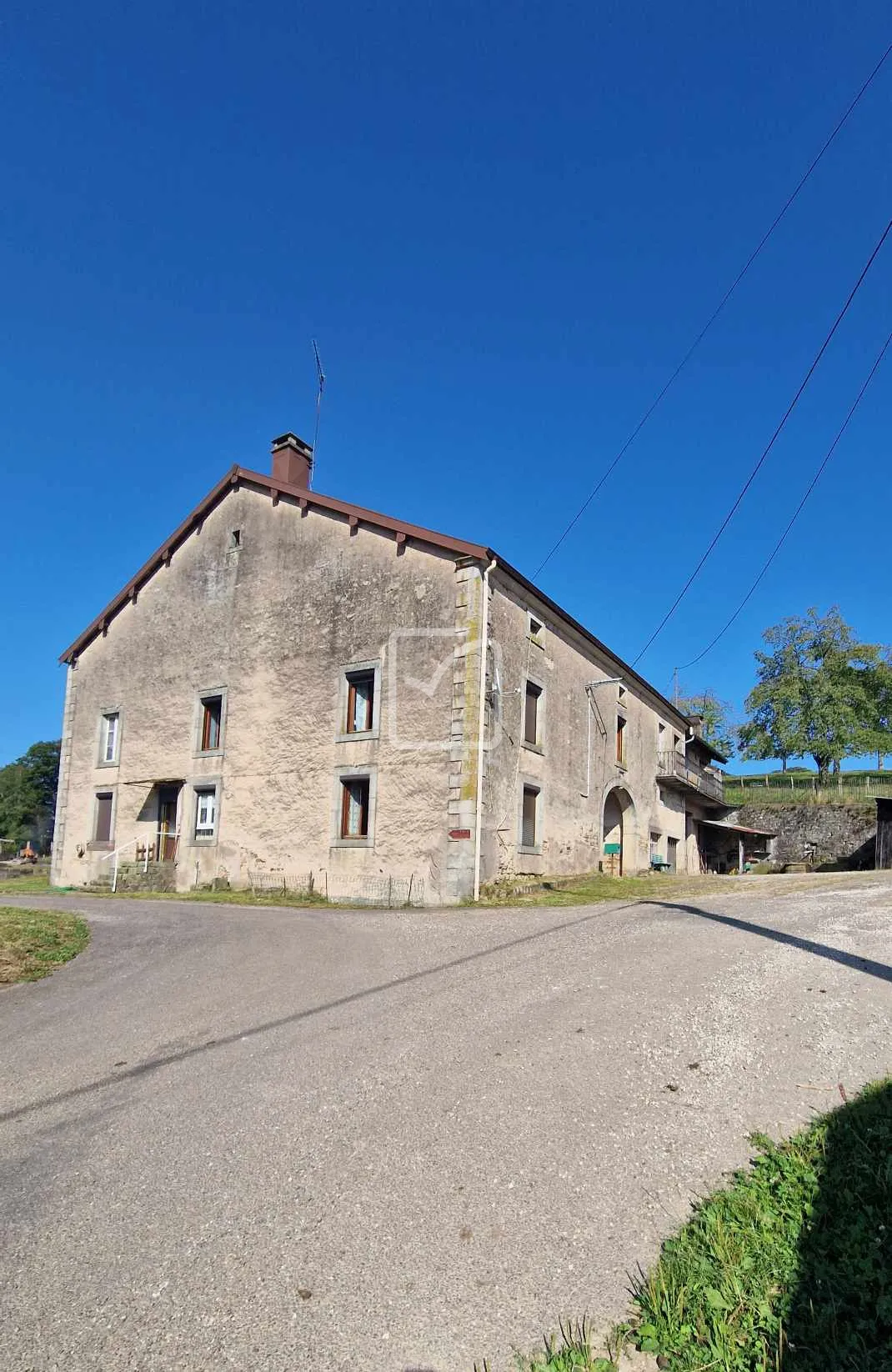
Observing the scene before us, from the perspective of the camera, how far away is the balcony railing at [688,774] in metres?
29.0

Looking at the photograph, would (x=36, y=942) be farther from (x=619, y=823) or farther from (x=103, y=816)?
(x=619, y=823)

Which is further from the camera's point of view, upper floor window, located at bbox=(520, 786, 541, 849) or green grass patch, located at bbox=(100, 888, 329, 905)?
upper floor window, located at bbox=(520, 786, 541, 849)

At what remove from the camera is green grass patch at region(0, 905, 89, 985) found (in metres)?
8.41

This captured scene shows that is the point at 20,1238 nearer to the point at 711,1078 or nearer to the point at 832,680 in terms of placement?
the point at 711,1078

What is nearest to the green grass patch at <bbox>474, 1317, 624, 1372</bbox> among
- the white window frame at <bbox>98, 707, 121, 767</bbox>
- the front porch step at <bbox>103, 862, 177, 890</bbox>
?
the front porch step at <bbox>103, 862, 177, 890</bbox>

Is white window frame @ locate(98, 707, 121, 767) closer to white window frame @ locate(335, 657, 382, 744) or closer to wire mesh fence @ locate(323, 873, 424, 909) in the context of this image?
white window frame @ locate(335, 657, 382, 744)

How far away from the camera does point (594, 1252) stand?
3.04 m

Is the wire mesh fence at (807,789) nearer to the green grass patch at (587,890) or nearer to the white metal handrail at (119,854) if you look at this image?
the green grass patch at (587,890)

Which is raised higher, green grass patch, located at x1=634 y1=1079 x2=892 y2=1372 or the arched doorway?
the arched doorway

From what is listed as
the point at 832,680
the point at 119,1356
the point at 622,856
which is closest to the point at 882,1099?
the point at 119,1356

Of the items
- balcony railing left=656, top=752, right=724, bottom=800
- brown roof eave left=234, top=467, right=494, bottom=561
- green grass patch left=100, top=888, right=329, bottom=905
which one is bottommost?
green grass patch left=100, top=888, right=329, bottom=905

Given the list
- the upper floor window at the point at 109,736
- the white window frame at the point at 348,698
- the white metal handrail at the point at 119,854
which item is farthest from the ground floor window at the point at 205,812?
the white window frame at the point at 348,698

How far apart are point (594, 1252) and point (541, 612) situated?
1669 centimetres

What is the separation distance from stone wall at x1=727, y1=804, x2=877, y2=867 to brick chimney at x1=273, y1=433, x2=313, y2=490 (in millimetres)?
26324
